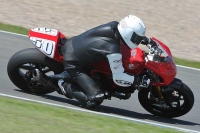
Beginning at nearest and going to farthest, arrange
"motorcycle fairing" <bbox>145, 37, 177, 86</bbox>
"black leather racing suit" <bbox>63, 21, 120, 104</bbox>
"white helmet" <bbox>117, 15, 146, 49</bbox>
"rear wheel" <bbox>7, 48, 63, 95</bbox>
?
"white helmet" <bbox>117, 15, 146, 49</bbox>
"black leather racing suit" <bbox>63, 21, 120, 104</bbox>
"motorcycle fairing" <bbox>145, 37, 177, 86</bbox>
"rear wheel" <bbox>7, 48, 63, 95</bbox>

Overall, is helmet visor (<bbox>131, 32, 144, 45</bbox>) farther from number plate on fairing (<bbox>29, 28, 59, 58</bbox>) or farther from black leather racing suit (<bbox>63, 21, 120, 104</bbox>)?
number plate on fairing (<bbox>29, 28, 59, 58</bbox>)

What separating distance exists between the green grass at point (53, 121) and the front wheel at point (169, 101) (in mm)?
896

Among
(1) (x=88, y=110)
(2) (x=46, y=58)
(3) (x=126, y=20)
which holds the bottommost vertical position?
(1) (x=88, y=110)

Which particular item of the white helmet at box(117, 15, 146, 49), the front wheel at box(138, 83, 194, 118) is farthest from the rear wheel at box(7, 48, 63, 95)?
the front wheel at box(138, 83, 194, 118)

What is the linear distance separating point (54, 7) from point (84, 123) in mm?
9924

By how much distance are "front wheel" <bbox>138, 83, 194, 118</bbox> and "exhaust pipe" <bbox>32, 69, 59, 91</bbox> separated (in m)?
1.34

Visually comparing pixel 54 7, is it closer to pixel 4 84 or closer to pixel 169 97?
pixel 4 84

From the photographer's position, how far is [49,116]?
692 cm

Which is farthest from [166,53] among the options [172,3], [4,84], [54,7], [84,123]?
[172,3]

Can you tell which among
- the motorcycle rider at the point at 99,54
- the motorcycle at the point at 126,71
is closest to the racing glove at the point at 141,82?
the motorcycle rider at the point at 99,54

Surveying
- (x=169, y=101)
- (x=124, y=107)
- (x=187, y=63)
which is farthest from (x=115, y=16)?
(x=169, y=101)

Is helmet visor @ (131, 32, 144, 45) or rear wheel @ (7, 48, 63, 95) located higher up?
helmet visor @ (131, 32, 144, 45)

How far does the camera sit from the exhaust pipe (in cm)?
818

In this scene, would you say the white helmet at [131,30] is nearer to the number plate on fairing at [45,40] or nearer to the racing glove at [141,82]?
the racing glove at [141,82]
